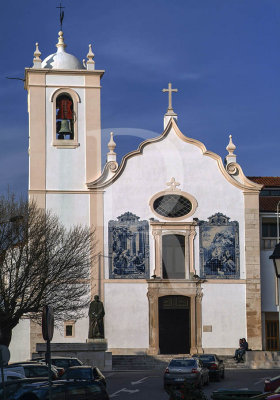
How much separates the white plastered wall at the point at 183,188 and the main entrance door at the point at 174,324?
1181 mm

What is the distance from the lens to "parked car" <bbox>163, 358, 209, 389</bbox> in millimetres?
33250

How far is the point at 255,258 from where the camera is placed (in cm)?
5191

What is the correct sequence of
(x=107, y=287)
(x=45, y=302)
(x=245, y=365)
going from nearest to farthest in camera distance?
(x=45, y=302) → (x=245, y=365) → (x=107, y=287)

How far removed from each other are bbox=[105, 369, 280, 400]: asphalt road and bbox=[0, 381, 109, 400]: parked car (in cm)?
671

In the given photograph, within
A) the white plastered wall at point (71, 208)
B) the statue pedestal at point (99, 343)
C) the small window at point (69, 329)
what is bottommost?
the statue pedestal at point (99, 343)

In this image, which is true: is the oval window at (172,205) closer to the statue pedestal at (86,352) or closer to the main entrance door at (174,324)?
the main entrance door at (174,324)

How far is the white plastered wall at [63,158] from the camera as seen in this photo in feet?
171

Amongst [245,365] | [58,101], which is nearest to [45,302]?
[245,365]

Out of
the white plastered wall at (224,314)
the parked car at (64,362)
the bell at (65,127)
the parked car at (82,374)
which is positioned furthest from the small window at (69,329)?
the parked car at (82,374)

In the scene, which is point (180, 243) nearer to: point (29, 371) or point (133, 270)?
point (133, 270)

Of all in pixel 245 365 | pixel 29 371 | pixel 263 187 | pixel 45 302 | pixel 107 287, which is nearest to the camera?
pixel 29 371

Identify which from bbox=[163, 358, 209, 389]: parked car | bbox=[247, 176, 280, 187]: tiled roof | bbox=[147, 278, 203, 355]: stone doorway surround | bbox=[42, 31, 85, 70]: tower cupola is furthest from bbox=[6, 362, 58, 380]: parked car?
bbox=[247, 176, 280, 187]: tiled roof

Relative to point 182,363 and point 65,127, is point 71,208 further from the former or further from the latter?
point 182,363

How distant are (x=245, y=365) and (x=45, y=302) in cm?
1165
